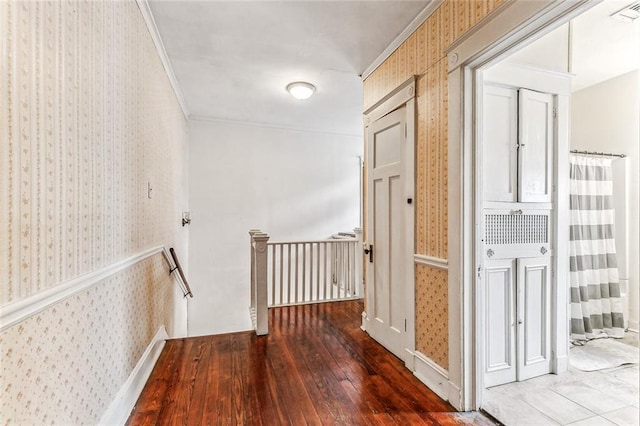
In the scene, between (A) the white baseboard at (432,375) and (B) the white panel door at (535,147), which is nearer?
(A) the white baseboard at (432,375)

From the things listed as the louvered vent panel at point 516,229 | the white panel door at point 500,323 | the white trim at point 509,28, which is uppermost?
the white trim at point 509,28

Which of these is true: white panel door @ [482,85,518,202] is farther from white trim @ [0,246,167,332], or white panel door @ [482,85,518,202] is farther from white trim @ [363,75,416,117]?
white trim @ [0,246,167,332]

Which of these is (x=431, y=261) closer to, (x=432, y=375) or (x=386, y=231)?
(x=386, y=231)

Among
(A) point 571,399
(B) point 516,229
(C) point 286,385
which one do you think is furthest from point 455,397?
(B) point 516,229

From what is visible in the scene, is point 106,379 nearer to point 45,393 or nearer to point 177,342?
point 45,393

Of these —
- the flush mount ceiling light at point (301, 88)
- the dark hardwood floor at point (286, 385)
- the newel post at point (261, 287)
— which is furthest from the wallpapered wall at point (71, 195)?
the flush mount ceiling light at point (301, 88)

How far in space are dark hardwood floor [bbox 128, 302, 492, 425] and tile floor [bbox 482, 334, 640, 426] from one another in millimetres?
271

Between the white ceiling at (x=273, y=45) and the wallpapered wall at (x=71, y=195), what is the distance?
50 centimetres

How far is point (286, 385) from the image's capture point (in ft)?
6.89

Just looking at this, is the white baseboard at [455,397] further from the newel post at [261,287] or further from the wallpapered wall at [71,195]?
the wallpapered wall at [71,195]

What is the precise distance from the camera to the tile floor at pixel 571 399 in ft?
5.93

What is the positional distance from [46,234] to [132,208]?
0.96 m

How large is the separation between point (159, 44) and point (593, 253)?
15.0 ft

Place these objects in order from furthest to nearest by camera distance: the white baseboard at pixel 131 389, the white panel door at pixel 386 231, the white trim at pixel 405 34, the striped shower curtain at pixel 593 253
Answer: the striped shower curtain at pixel 593 253, the white panel door at pixel 386 231, the white trim at pixel 405 34, the white baseboard at pixel 131 389
